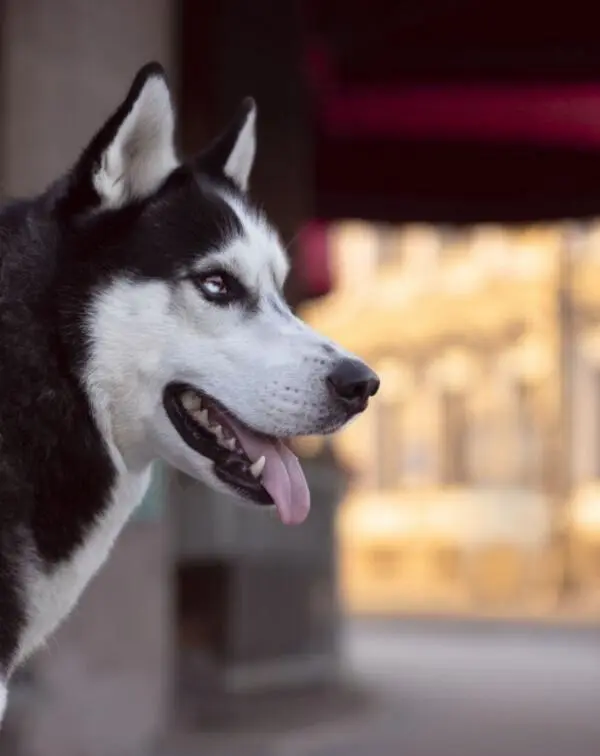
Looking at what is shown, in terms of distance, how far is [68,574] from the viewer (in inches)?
95.6

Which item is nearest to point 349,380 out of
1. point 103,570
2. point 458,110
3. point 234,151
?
point 234,151

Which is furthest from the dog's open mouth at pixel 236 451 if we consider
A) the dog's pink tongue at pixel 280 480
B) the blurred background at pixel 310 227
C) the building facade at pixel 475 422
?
the building facade at pixel 475 422

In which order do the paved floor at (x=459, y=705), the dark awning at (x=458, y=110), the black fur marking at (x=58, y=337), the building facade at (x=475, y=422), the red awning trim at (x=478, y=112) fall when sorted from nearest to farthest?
the black fur marking at (x=58, y=337) < the paved floor at (x=459, y=705) < the dark awning at (x=458, y=110) < the red awning trim at (x=478, y=112) < the building facade at (x=475, y=422)

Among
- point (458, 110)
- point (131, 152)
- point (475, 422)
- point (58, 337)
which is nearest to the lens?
point (58, 337)

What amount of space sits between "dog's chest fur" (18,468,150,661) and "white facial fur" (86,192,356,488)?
71 mm

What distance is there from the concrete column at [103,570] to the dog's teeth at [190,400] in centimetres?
283

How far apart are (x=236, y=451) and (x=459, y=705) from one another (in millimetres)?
6215

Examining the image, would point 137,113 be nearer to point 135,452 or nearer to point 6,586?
point 135,452

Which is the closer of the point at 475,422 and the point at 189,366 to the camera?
the point at 189,366

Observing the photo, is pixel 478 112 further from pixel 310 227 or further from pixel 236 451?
pixel 236 451

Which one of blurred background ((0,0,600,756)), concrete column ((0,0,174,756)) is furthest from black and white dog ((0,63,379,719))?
concrete column ((0,0,174,756))

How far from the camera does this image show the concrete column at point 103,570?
17.3 feet

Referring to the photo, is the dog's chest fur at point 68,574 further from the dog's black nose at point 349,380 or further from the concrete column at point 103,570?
the concrete column at point 103,570

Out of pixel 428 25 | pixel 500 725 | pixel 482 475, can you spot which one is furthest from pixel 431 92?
pixel 482 475
